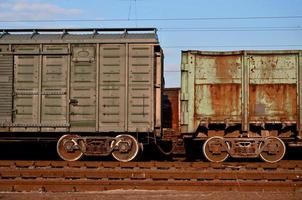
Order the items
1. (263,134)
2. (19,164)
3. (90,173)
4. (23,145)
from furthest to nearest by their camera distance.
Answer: (23,145), (263,134), (19,164), (90,173)

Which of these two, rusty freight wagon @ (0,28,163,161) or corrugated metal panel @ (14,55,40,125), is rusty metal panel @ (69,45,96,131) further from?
A: corrugated metal panel @ (14,55,40,125)

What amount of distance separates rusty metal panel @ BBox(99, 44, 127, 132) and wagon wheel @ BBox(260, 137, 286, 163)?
4415mm

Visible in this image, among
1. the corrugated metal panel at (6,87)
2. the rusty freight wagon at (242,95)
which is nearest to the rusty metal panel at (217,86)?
the rusty freight wagon at (242,95)

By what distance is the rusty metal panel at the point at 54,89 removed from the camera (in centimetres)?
1406

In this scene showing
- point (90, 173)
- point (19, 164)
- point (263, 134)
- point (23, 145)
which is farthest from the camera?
point (23, 145)

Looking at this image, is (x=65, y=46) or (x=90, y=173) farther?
(x=65, y=46)

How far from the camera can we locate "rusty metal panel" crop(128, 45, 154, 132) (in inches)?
548

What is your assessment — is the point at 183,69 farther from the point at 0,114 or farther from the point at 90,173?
the point at 0,114

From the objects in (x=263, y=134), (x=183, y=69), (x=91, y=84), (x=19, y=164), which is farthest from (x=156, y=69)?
(x=19, y=164)

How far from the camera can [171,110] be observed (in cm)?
1561

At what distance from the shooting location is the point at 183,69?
46.6ft

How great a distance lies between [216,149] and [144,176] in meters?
3.22

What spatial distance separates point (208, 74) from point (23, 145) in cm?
693

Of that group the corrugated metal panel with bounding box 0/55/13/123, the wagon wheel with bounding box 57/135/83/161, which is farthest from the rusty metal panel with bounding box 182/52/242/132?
the corrugated metal panel with bounding box 0/55/13/123
